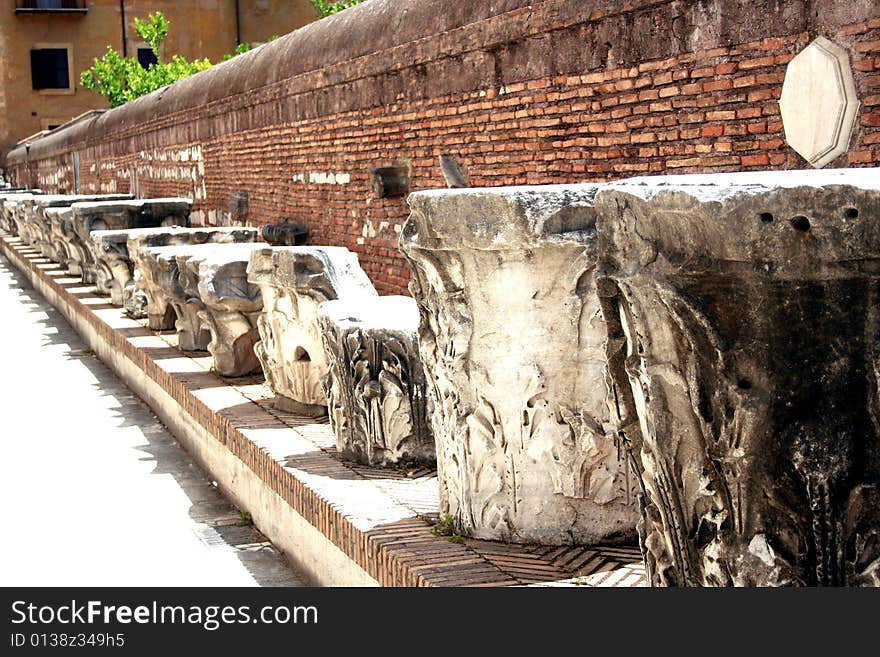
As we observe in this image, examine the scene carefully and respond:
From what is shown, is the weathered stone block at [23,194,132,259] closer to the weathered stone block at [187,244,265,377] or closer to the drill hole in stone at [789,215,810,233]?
the weathered stone block at [187,244,265,377]

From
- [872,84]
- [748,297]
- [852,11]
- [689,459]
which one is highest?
[852,11]

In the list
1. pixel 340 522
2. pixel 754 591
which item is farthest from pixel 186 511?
pixel 754 591

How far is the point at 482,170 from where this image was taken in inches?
253

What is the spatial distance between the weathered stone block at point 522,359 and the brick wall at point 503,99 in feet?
4.63

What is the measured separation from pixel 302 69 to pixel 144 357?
9.23 ft

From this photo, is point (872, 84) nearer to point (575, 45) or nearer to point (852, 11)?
point (852, 11)

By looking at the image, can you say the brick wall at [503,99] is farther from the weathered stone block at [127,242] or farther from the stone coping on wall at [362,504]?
the stone coping on wall at [362,504]

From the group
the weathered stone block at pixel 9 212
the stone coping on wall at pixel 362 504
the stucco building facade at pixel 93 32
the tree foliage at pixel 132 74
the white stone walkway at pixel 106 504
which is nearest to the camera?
the stone coping on wall at pixel 362 504

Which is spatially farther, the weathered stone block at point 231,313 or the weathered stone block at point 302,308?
the weathered stone block at point 231,313

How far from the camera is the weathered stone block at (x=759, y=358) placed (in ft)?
5.82

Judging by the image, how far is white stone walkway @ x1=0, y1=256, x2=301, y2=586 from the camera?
409 cm

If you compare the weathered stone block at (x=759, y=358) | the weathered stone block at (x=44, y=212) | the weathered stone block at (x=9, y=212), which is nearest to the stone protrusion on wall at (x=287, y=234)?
the weathered stone block at (x=44, y=212)

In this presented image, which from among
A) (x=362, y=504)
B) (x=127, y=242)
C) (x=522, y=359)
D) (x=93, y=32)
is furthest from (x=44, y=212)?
(x=93, y=32)

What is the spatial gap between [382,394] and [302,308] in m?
1.23
